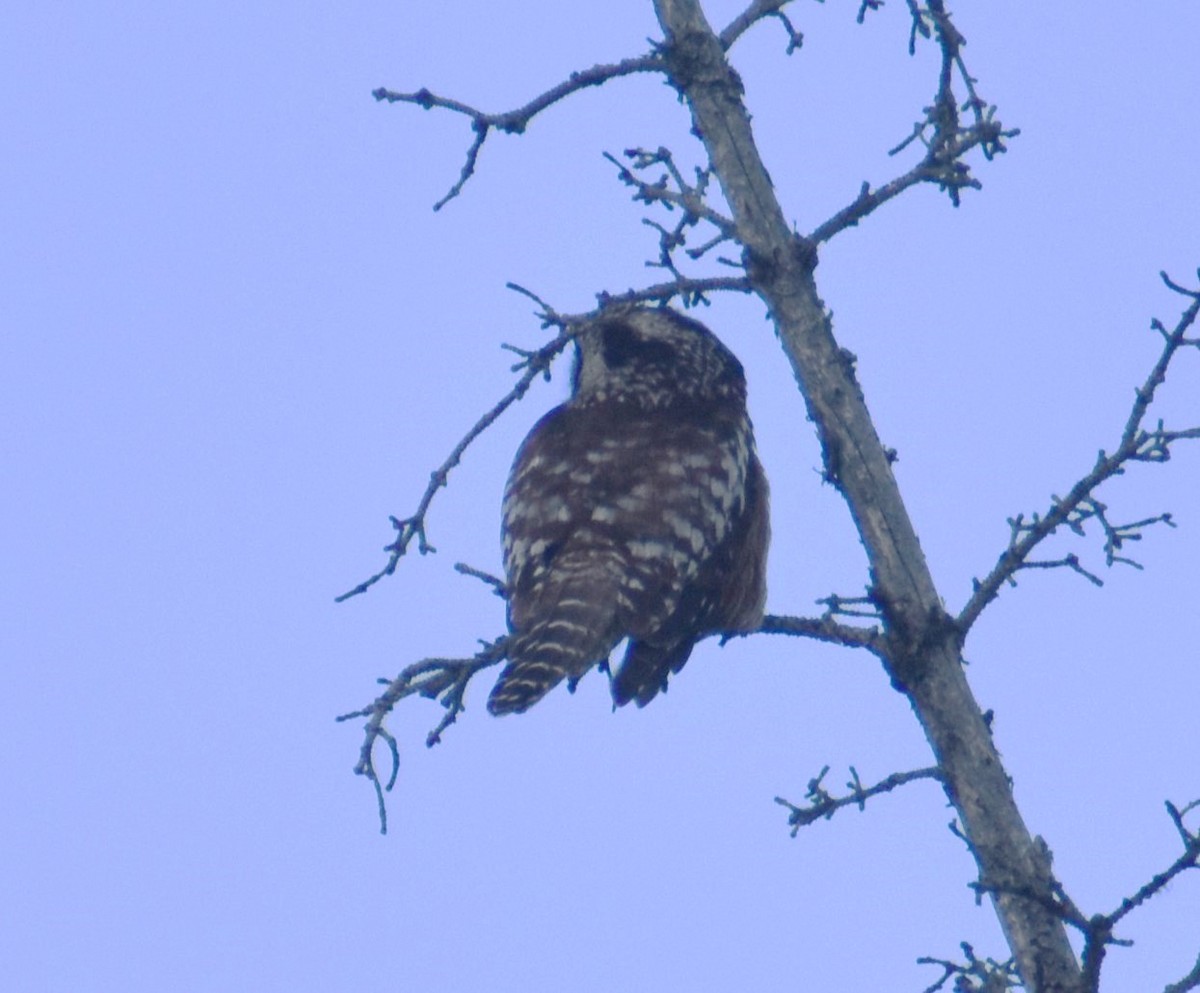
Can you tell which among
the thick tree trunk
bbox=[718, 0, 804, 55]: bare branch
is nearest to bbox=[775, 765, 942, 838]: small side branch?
the thick tree trunk

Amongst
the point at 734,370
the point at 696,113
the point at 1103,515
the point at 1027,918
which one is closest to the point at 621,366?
the point at 734,370

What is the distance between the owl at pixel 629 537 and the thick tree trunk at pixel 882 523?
717mm

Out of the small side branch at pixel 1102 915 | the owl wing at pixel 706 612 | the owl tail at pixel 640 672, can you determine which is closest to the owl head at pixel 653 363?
the owl wing at pixel 706 612

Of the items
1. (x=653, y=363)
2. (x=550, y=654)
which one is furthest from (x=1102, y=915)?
(x=653, y=363)

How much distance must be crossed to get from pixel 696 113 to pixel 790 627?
1748 millimetres

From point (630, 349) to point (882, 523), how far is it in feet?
10.5

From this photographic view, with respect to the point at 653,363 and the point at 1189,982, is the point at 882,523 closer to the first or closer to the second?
the point at 1189,982

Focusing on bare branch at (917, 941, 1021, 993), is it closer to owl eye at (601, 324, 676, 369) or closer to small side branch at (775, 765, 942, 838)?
small side branch at (775, 765, 942, 838)

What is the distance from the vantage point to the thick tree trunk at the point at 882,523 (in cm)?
520

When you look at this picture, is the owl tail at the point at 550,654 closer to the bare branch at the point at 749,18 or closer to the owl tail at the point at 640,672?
the owl tail at the point at 640,672

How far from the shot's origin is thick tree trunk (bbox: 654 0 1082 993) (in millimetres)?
5195

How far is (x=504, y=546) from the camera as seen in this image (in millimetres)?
7438

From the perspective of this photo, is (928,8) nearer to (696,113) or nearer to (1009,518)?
(696,113)

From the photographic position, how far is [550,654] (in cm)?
654
